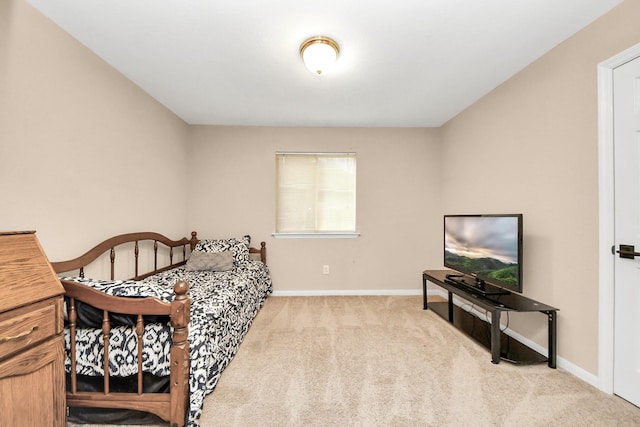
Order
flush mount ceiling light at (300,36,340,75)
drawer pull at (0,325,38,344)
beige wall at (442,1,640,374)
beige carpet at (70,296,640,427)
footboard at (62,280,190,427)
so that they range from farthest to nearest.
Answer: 1. flush mount ceiling light at (300,36,340,75)
2. beige wall at (442,1,640,374)
3. beige carpet at (70,296,640,427)
4. footboard at (62,280,190,427)
5. drawer pull at (0,325,38,344)

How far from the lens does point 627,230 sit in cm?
169

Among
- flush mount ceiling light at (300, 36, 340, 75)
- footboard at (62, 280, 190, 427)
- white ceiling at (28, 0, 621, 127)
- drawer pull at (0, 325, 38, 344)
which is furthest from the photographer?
flush mount ceiling light at (300, 36, 340, 75)

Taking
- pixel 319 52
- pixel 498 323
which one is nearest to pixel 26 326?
pixel 319 52

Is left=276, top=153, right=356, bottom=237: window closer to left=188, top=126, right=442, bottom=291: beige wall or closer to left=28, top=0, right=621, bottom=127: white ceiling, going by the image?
left=188, top=126, right=442, bottom=291: beige wall

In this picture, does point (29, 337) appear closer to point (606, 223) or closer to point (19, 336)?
point (19, 336)

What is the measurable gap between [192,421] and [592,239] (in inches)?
108

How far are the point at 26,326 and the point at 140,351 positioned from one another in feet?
1.55

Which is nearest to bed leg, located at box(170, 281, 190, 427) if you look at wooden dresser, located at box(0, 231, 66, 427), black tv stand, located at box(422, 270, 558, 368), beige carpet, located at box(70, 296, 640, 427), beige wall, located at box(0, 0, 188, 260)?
beige carpet, located at box(70, 296, 640, 427)

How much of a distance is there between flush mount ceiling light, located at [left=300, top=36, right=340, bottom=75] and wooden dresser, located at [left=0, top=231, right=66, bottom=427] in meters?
1.99

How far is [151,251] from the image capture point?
3037 mm

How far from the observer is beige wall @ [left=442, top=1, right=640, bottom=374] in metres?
1.86

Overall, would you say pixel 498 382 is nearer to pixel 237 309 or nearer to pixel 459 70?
pixel 237 309

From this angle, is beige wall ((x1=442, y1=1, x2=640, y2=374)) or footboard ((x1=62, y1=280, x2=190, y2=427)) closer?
footboard ((x1=62, y1=280, x2=190, y2=427))

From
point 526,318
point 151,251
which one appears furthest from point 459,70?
point 151,251
